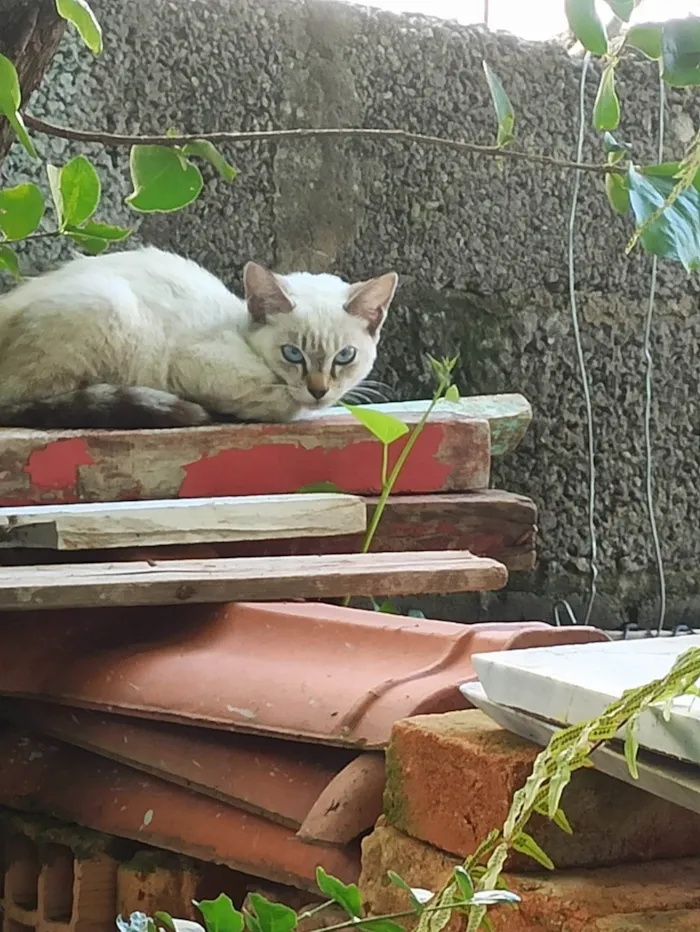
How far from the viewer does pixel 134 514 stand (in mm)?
1208

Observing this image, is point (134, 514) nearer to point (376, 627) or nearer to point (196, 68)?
point (376, 627)

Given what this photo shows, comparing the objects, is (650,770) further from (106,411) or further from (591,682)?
(106,411)

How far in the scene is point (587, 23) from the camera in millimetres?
838

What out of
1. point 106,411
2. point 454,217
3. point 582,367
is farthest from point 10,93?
point 582,367

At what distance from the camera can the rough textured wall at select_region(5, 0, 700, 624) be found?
83.2 inches

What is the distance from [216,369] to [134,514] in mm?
704

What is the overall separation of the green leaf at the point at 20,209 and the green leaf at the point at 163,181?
8 centimetres

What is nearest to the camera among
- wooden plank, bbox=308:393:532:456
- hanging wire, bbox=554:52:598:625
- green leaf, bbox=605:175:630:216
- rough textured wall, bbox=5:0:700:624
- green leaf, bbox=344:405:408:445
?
green leaf, bbox=605:175:630:216

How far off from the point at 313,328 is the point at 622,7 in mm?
1191

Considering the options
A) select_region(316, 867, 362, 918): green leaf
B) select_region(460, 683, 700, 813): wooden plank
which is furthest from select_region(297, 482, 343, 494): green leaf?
select_region(316, 867, 362, 918): green leaf

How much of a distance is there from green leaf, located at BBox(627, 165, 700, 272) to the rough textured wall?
143cm

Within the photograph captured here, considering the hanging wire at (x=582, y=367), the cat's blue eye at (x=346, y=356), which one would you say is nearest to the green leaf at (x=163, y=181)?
the cat's blue eye at (x=346, y=356)

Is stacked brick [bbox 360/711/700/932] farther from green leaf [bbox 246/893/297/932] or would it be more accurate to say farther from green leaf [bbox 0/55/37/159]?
green leaf [bbox 0/55/37/159]

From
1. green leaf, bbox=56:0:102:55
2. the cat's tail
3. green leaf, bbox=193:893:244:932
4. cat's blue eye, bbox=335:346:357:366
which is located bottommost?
the cat's tail
